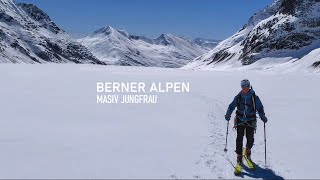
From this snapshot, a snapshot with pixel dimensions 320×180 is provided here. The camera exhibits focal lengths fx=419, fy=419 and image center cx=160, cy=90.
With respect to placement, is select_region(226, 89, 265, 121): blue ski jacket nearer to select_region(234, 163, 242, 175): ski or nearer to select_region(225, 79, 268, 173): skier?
select_region(225, 79, 268, 173): skier

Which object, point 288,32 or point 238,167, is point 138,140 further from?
point 288,32

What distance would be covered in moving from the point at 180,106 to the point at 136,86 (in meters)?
12.8

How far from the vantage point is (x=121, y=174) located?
9945 mm

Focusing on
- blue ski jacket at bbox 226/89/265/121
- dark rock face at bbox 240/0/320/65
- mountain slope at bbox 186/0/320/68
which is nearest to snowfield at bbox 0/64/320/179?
blue ski jacket at bbox 226/89/265/121

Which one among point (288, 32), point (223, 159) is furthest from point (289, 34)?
point (223, 159)

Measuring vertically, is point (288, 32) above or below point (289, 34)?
above

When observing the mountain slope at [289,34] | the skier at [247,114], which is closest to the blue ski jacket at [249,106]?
the skier at [247,114]

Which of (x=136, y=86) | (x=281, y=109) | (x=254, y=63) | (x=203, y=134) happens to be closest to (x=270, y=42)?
(x=254, y=63)

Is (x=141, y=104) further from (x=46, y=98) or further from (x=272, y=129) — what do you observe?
(x=272, y=129)

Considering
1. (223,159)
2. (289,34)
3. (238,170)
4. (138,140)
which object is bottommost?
(238,170)

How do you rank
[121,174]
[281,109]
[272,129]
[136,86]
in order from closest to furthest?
[121,174] < [272,129] < [281,109] < [136,86]

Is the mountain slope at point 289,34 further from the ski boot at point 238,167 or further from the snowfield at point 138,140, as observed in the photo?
the ski boot at point 238,167

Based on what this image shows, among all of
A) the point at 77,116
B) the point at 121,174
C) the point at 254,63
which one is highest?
the point at 254,63

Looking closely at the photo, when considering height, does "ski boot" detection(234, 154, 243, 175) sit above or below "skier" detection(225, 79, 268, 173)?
below
